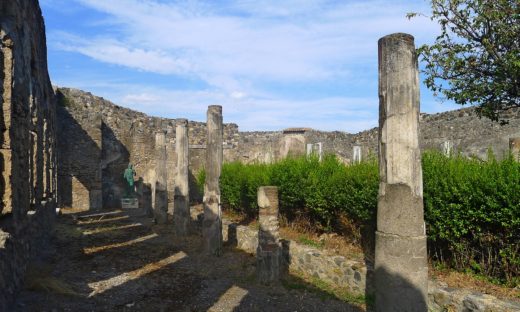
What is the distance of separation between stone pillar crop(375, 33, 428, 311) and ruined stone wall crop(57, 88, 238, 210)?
14.2 m

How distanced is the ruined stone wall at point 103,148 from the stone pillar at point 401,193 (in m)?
14.2

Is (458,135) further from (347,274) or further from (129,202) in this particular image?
(129,202)

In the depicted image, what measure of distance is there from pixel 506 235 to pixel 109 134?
728 inches

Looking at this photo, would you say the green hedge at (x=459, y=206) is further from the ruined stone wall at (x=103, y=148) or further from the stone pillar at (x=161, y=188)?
the ruined stone wall at (x=103, y=148)

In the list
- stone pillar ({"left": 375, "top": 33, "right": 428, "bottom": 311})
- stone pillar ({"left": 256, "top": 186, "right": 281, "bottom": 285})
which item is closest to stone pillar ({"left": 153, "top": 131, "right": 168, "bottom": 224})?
stone pillar ({"left": 256, "top": 186, "right": 281, "bottom": 285})

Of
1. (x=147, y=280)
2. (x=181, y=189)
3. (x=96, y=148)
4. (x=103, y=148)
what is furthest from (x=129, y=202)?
(x=147, y=280)

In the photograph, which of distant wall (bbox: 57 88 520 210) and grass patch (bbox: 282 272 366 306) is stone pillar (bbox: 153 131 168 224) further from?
grass patch (bbox: 282 272 366 306)

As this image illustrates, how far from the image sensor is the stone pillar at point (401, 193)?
4.21 m

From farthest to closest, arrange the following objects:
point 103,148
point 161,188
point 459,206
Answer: point 103,148 → point 161,188 → point 459,206

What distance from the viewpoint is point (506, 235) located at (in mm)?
5305

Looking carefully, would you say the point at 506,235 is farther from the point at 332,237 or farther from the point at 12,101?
the point at 12,101

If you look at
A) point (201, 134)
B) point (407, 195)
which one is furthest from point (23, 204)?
point (201, 134)

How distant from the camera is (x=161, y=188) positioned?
14.7 meters

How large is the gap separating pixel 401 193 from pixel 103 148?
1821cm
